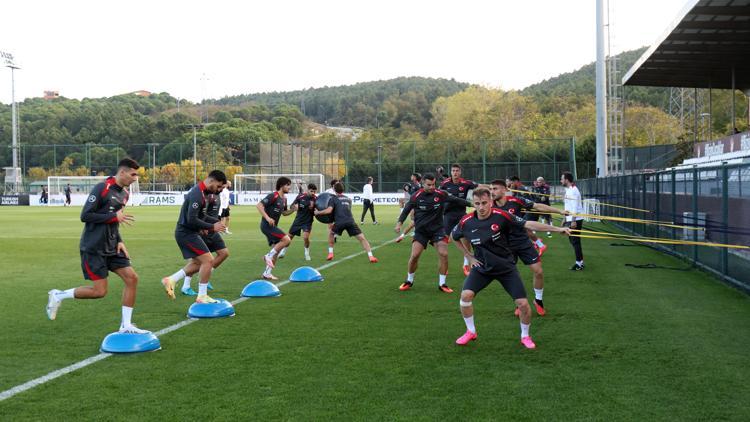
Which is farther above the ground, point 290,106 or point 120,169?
point 290,106

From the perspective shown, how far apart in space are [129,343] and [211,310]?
1.94 meters

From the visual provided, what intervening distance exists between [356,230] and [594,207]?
58.0 feet

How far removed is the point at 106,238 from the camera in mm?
7363

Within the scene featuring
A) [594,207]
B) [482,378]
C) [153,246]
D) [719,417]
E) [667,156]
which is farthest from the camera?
[667,156]

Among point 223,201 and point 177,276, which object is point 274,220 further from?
point 223,201

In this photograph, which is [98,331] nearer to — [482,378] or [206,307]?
[206,307]

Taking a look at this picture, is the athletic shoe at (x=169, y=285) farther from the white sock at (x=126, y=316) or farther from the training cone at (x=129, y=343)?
the training cone at (x=129, y=343)

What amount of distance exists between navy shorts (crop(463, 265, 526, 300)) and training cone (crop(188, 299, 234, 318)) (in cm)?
336

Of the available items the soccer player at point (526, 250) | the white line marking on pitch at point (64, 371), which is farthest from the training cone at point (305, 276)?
the soccer player at point (526, 250)

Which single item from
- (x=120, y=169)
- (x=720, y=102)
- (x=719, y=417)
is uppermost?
(x=720, y=102)

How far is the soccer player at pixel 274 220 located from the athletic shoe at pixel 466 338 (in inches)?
232

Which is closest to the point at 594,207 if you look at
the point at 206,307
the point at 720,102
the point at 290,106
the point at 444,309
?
the point at 444,309

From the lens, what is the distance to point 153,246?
1964 cm

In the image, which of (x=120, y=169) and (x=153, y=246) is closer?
(x=120, y=169)
